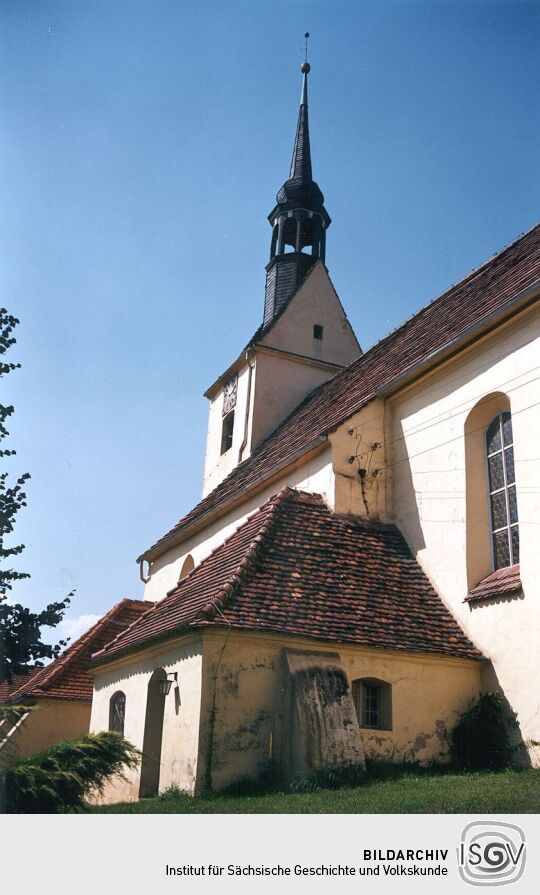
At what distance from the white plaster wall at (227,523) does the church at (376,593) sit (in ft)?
0.31

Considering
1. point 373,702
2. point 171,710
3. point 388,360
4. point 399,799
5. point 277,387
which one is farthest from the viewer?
point 277,387

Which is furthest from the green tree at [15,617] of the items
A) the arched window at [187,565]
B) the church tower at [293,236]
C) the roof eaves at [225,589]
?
the church tower at [293,236]

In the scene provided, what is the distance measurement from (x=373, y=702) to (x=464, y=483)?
3.86 m

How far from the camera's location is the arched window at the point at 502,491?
13430 millimetres

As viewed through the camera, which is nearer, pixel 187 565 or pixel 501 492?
pixel 501 492

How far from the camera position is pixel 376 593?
13.7 meters

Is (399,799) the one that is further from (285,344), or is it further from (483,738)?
(285,344)

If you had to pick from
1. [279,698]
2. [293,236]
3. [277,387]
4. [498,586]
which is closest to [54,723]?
[279,698]

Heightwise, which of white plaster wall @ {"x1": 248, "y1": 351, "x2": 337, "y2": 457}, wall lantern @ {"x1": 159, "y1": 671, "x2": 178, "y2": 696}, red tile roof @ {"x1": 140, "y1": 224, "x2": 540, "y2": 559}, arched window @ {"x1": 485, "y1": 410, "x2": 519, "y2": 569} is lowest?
wall lantern @ {"x1": 159, "y1": 671, "x2": 178, "y2": 696}

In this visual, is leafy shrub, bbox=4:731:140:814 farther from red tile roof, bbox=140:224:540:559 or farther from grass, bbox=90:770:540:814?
red tile roof, bbox=140:224:540:559

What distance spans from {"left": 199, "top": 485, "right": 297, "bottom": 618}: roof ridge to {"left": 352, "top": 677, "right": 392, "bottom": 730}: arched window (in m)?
2.26

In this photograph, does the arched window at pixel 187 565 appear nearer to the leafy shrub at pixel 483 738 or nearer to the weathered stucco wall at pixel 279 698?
the weathered stucco wall at pixel 279 698
